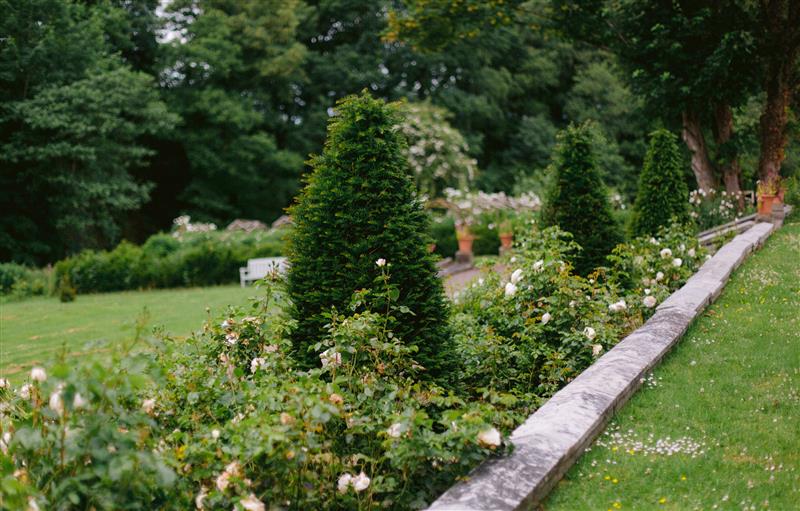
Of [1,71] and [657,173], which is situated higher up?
[1,71]

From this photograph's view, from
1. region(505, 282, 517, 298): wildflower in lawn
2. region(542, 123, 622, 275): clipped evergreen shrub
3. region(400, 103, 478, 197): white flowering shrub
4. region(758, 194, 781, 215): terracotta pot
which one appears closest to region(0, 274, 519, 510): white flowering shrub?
region(505, 282, 517, 298): wildflower in lawn

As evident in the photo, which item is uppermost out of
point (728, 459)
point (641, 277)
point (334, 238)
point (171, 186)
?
point (171, 186)

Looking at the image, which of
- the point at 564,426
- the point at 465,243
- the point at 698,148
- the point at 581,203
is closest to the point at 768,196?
the point at 698,148

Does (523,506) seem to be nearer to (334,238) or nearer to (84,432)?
(84,432)

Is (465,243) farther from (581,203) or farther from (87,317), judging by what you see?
(581,203)

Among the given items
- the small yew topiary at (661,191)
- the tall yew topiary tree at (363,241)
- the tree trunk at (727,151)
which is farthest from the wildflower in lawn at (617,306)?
the tree trunk at (727,151)

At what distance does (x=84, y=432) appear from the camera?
8.32 feet

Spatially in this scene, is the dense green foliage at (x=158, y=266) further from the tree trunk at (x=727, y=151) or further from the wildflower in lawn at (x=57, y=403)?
the wildflower in lawn at (x=57, y=403)

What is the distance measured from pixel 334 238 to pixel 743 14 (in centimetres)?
1513

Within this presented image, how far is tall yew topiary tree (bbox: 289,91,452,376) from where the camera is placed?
434cm

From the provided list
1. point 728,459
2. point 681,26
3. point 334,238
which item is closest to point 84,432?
point 334,238

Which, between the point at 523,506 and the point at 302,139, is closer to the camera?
the point at 523,506

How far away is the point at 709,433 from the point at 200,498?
2665 mm

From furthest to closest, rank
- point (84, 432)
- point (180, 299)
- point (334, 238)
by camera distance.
Answer: point (180, 299) < point (334, 238) < point (84, 432)
